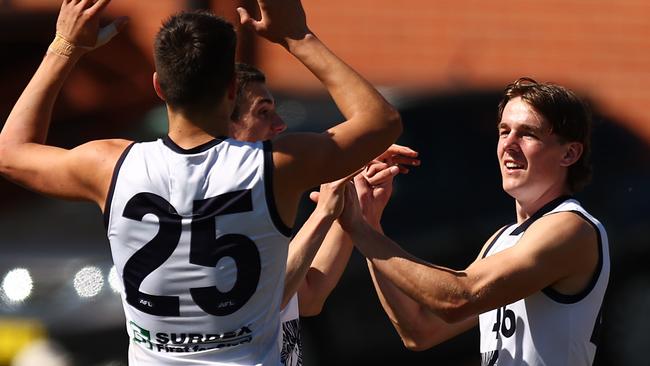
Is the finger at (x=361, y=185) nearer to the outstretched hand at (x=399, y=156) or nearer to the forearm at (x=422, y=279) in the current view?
the outstretched hand at (x=399, y=156)

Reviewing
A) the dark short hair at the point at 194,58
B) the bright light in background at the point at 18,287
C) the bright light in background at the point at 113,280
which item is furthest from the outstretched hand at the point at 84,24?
the bright light in background at the point at 18,287

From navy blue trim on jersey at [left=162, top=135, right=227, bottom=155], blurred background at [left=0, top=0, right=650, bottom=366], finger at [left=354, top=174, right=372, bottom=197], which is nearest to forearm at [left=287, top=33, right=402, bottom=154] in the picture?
navy blue trim on jersey at [left=162, top=135, right=227, bottom=155]

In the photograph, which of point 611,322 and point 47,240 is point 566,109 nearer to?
point 611,322

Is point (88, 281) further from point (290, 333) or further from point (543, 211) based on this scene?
point (543, 211)

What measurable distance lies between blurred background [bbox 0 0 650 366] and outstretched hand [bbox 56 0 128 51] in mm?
2438

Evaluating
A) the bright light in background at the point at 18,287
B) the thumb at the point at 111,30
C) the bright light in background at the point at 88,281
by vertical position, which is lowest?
the bright light in background at the point at 18,287

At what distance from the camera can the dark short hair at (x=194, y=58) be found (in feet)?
7.06

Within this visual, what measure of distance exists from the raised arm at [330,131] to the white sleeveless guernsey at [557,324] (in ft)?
2.61

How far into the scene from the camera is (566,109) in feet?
9.37

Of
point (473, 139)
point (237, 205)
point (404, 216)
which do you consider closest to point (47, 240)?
point (404, 216)

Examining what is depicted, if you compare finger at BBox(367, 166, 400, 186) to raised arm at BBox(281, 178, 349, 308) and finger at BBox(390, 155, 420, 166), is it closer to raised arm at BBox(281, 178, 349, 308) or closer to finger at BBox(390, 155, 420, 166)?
finger at BBox(390, 155, 420, 166)

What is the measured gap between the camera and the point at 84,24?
7.50ft

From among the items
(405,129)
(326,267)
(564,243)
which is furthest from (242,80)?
(405,129)

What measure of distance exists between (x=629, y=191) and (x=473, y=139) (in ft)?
2.62
